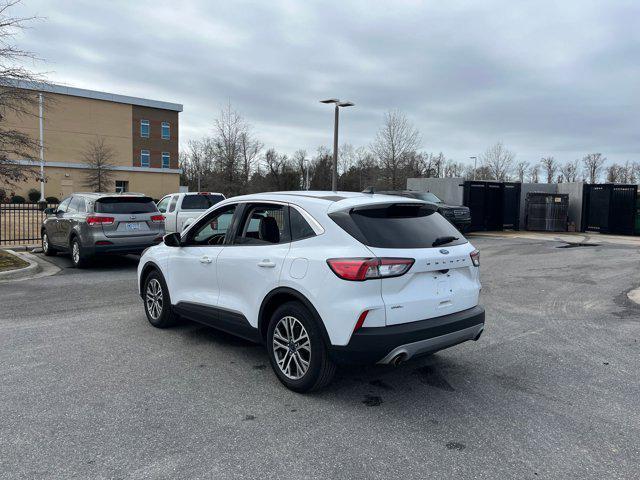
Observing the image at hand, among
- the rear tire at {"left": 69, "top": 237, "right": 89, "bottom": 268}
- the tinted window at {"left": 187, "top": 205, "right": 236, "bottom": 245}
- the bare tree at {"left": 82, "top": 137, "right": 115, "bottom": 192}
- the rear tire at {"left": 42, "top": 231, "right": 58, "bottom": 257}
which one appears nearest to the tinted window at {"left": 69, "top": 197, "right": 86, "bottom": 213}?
the rear tire at {"left": 69, "top": 237, "right": 89, "bottom": 268}

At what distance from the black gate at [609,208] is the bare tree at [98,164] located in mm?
41877

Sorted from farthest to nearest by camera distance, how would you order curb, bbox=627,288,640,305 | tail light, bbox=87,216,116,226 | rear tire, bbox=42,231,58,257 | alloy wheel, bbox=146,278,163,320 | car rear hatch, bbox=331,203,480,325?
rear tire, bbox=42,231,58,257, tail light, bbox=87,216,116,226, curb, bbox=627,288,640,305, alloy wheel, bbox=146,278,163,320, car rear hatch, bbox=331,203,480,325

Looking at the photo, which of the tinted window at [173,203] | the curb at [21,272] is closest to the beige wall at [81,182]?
the tinted window at [173,203]

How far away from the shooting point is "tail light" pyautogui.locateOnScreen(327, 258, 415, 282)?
3713 mm

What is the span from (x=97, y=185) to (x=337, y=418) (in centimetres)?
5035

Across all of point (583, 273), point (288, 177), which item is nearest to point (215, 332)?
point (583, 273)

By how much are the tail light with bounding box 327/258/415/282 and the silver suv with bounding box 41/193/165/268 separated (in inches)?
322

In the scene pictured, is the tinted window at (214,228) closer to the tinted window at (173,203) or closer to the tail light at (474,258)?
the tail light at (474,258)

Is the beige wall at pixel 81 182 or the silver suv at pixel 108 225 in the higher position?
the beige wall at pixel 81 182

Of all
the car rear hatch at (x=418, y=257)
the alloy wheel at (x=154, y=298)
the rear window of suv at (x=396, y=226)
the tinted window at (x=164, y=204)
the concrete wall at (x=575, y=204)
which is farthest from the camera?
the concrete wall at (x=575, y=204)

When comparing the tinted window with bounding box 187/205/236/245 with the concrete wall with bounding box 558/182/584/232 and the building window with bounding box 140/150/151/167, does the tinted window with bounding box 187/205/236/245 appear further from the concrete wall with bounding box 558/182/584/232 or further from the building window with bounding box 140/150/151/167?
the building window with bounding box 140/150/151/167

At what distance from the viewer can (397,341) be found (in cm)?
373

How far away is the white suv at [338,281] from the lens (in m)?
3.74

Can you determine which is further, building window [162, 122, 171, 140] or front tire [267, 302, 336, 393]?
building window [162, 122, 171, 140]
